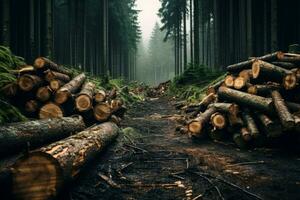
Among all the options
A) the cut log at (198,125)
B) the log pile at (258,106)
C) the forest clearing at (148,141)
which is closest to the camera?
the forest clearing at (148,141)

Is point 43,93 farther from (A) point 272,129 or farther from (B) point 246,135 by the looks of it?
(A) point 272,129

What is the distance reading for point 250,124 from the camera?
7148 millimetres

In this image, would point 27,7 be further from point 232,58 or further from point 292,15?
point 292,15

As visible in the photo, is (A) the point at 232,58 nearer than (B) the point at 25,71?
No

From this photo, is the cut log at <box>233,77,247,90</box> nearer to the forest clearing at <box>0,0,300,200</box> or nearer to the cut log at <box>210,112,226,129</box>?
the forest clearing at <box>0,0,300,200</box>

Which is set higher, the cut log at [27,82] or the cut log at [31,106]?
the cut log at [27,82]

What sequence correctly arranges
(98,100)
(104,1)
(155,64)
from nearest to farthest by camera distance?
(98,100) → (104,1) → (155,64)

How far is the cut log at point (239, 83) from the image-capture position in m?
8.49

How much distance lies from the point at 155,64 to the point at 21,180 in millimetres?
93859

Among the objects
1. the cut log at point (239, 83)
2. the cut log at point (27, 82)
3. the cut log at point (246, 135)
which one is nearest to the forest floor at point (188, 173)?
the cut log at point (246, 135)

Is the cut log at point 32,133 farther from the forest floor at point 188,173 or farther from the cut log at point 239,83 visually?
the cut log at point 239,83

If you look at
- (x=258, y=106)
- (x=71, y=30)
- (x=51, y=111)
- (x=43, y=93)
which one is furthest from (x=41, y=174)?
(x=71, y=30)

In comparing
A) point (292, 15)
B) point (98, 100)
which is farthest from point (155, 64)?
point (98, 100)

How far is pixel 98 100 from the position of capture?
29.0 feet
